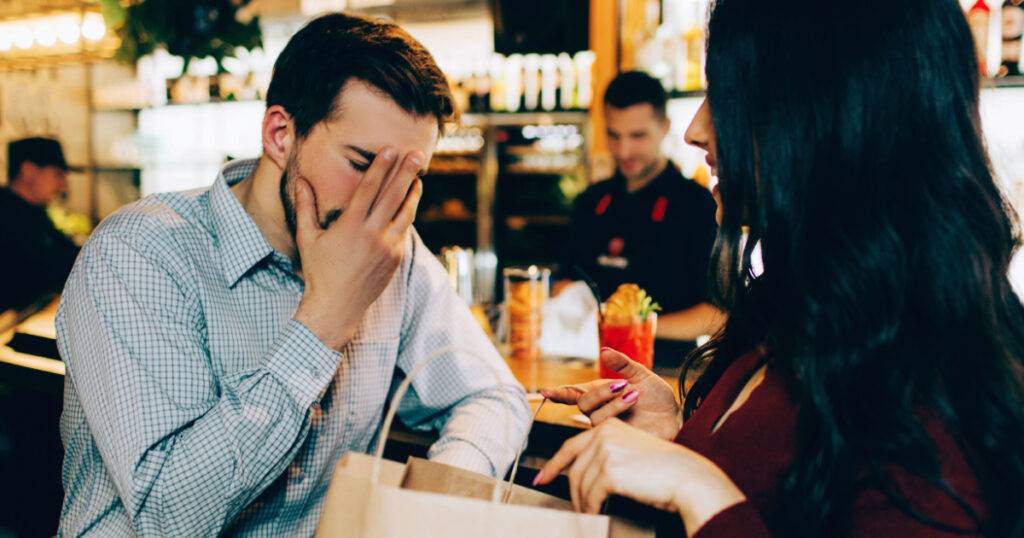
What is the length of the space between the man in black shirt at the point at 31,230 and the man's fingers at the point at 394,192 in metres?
3.27

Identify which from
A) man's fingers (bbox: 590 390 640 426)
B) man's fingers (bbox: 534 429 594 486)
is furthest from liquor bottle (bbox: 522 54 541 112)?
man's fingers (bbox: 534 429 594 486)

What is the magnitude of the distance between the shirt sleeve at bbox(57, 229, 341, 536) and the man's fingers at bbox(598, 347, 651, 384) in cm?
45

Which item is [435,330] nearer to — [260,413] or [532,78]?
[260,413]

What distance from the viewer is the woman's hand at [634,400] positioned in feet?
3.54

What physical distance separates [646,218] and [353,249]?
6.91ft

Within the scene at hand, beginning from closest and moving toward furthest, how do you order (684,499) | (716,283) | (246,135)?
(684,499) < (716,283) < (246,135)

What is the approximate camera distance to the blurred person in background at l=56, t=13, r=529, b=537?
1026 millimetres

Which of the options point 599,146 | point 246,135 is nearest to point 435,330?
point 599,146

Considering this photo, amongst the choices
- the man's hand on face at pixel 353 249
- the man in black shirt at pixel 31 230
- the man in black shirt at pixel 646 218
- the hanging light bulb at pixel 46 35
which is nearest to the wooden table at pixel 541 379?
the man's hand on face at pixel 353 249

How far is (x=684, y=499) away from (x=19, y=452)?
7.35ft

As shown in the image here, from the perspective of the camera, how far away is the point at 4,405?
213 cm

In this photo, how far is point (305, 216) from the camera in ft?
3.99

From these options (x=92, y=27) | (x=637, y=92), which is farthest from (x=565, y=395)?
(x=92, y=27)

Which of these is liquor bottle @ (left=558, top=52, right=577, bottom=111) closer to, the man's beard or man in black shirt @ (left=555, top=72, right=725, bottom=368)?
man in black shirt @ (left=555, top=72, right=725, bottom=368)
